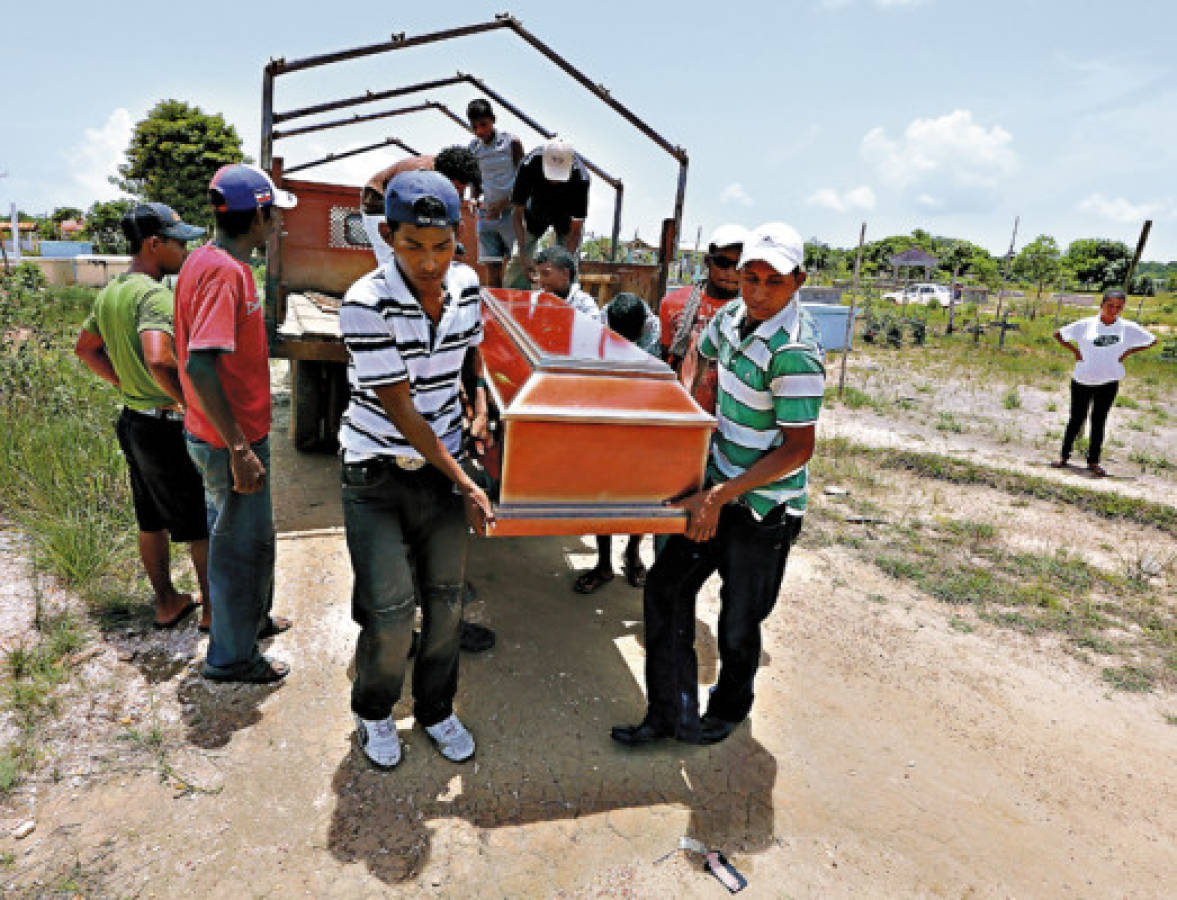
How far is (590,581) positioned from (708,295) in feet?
5.64

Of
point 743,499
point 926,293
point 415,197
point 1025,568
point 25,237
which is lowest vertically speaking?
point 1025,568

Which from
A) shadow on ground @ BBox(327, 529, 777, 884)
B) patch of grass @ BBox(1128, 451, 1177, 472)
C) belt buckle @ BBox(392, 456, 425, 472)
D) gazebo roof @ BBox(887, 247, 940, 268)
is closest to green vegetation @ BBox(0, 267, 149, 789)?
shadow on ground @ BBox(327, 529, 777, 884)

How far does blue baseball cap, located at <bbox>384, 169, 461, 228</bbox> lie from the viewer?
1.85 m

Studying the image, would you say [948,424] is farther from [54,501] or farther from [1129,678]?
[54,501]

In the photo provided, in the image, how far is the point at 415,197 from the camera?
185cm

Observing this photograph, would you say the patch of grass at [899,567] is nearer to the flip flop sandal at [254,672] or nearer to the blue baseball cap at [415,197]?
the flip flop sandal at [254,672]

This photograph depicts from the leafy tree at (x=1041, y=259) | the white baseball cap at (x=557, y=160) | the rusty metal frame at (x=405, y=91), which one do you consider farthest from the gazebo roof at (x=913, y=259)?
the white baseball cap at (x=557, y=160)

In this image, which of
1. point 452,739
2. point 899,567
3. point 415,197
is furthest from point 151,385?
point 899,567

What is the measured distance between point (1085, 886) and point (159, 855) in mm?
2762

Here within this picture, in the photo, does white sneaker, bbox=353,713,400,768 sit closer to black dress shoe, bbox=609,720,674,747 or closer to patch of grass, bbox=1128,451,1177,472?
black dress shoe, bbox=609,720,674,747

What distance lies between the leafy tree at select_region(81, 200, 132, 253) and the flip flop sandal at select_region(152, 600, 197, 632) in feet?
102

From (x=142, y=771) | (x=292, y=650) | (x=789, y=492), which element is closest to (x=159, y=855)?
(x=142, y=771)

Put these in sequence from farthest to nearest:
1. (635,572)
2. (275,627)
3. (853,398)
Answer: (853,398), (635,572), (275,627)

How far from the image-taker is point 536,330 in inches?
98.3
